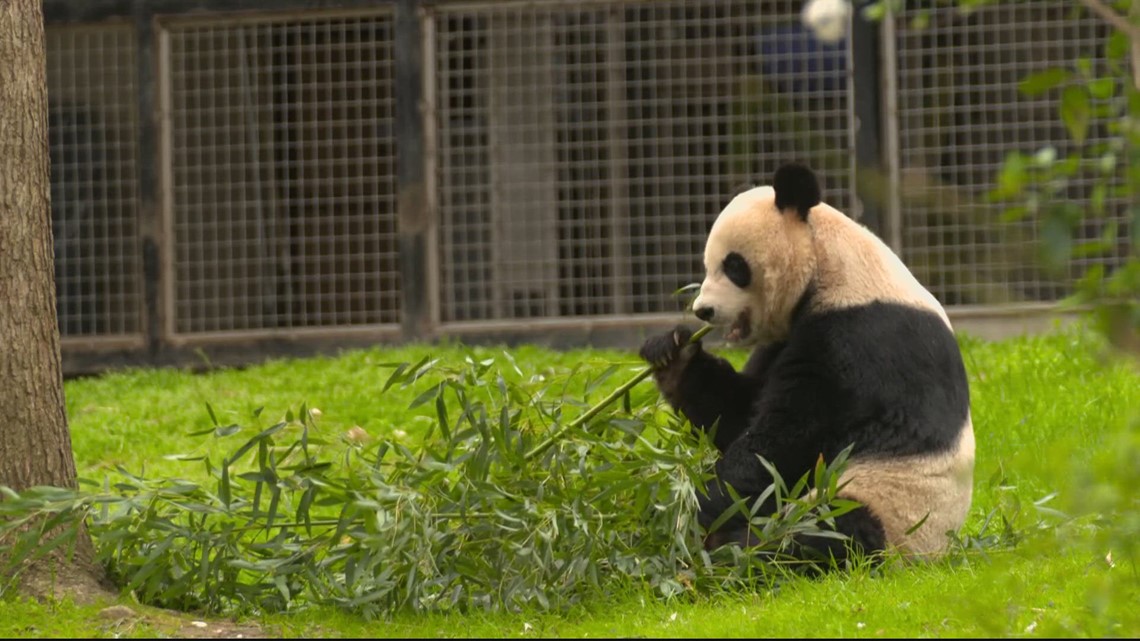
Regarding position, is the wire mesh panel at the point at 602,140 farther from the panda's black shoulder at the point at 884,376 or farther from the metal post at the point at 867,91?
the panda's black shoulder at the point at 884,376

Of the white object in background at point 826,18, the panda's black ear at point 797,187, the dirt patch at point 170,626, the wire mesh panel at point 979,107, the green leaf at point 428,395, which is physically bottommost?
the dirt patch at point 170,626

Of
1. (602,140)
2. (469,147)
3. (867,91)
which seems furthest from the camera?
(602,140)

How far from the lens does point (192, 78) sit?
1159 cm

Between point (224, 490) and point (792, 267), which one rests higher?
point (792, 267)

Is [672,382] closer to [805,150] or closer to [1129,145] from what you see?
[1129,145]

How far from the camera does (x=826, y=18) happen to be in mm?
9719

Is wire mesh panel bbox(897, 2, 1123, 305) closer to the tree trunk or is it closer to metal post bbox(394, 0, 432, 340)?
metal post bbox(394, 0, 432, 340)

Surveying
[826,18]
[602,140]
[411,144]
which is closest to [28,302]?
[411,144]

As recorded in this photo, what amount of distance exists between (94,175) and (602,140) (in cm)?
409

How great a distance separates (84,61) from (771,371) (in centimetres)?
858

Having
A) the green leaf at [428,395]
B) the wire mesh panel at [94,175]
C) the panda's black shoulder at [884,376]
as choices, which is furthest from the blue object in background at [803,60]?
the green leaf at [428,395]

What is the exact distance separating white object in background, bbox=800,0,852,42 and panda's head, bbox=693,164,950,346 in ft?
15.7

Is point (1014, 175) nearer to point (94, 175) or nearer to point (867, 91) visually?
point (867, 91)

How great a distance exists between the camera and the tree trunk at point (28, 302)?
454cm
